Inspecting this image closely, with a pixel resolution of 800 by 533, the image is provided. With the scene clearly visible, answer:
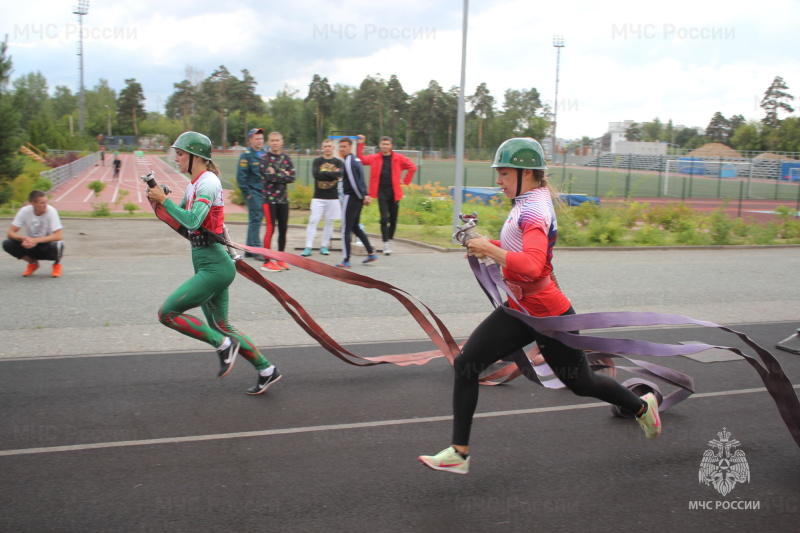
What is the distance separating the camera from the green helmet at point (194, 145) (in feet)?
16.2

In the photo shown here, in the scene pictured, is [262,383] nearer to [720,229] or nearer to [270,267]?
[270,267]

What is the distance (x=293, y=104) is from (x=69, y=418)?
3753 inches

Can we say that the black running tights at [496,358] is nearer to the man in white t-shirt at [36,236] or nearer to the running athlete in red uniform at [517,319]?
the running athlete in red uniform at [517,319]

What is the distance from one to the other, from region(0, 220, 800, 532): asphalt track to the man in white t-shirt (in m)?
1.64

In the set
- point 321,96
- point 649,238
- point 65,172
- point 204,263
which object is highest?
point 321,96

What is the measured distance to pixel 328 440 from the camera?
14.9 feet

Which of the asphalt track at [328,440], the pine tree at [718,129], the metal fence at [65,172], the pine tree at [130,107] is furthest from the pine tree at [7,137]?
the pine tree at [718,129]

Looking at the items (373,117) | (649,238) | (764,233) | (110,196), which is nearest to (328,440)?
(649,238)

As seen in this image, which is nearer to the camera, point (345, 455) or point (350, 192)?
point (345, 455)

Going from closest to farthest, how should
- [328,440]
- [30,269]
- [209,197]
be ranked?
[328,440] → [209,197] → [30,269]

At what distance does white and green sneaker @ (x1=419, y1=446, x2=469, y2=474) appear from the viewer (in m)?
3.85

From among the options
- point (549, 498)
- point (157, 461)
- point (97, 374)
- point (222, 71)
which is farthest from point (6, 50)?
point (222, 71)

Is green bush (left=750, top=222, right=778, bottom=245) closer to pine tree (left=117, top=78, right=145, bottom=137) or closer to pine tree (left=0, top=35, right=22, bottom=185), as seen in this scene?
pine tree (left=0, top=35, right=22, bottom=185)

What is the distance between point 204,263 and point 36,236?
20.3 ft
